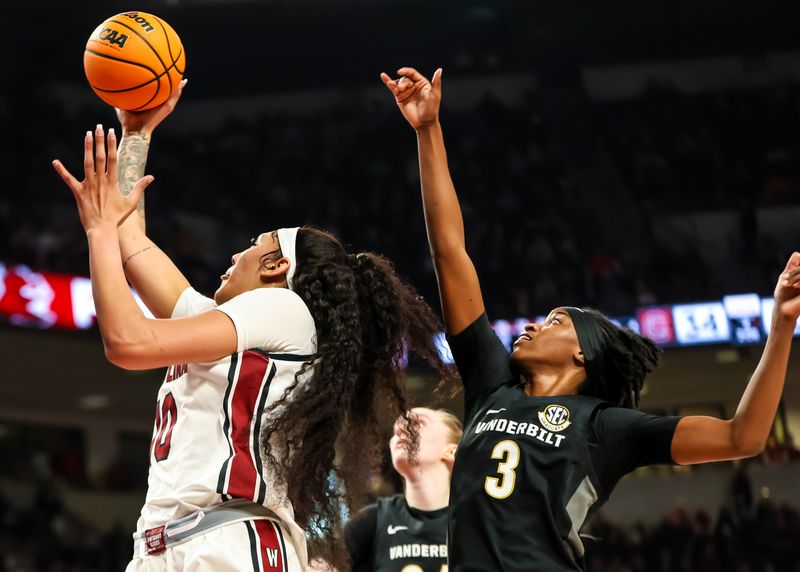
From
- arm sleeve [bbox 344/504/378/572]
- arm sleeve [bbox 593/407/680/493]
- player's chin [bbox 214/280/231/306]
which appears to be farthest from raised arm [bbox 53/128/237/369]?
arm sleeve [bbox 344/504/378/572]

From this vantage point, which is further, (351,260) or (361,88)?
(361,88)

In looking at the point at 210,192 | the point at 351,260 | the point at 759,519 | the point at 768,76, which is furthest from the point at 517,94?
the point at 351,260

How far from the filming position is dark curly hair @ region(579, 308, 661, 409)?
3246mm

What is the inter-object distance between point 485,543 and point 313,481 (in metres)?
0.53

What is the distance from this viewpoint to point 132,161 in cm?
317

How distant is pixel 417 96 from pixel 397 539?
199 cm

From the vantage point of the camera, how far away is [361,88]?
56.9ft

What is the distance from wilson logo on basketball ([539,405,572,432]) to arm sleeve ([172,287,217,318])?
3.21 ft

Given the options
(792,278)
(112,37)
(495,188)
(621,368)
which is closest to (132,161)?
(112,37)

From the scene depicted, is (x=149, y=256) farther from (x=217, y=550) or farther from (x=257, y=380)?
(x=217, y=550)

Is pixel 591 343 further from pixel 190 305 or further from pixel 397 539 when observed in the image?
pixel 397 539

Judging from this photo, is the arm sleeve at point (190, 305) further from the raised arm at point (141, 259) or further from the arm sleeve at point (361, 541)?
the arm sleeve at point (361, 541)

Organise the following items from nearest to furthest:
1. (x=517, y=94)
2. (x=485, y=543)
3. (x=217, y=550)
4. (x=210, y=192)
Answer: (x=217, y=550)
(x=485, y=543)
(x=210, y=192)
(x=517, y=94)

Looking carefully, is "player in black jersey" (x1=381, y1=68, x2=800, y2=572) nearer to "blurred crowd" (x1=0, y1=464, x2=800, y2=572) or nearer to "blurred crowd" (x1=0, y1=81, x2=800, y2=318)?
"blurred crowd" (x1=0, y1=81, x2=800, y2=318)
